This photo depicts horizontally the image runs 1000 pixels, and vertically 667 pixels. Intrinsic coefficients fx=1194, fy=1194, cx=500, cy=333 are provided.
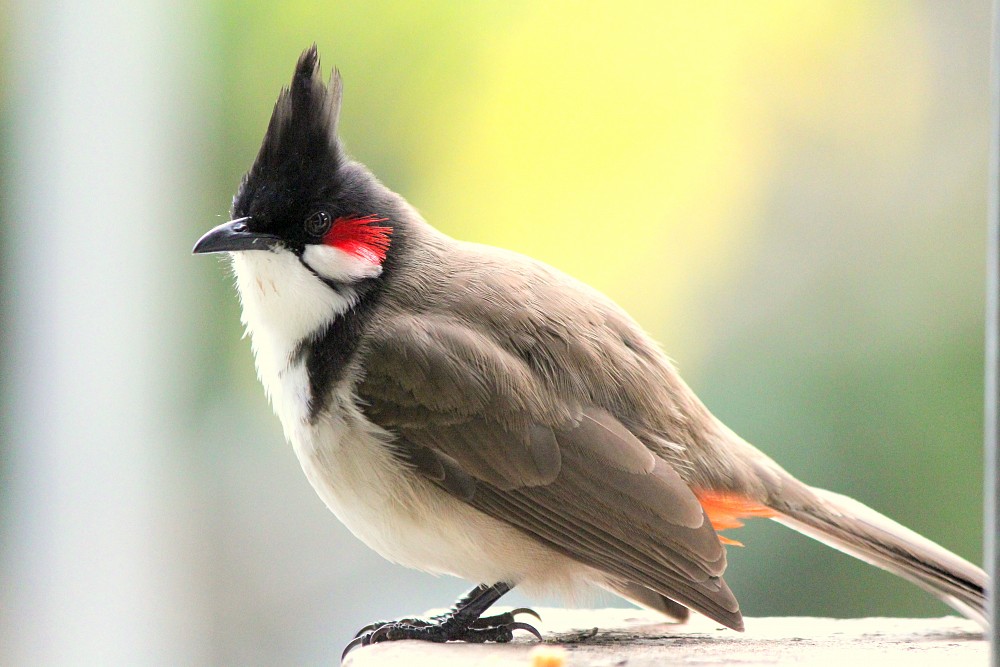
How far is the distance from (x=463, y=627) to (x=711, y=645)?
0.38 m

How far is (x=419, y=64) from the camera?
11.6 feet

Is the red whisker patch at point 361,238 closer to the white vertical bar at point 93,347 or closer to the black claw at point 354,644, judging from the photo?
the black claw at point 354,644

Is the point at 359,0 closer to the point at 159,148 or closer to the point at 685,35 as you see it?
the point at 159,148

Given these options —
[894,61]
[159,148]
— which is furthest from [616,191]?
[159,148]

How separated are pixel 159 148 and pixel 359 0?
0.76 meters

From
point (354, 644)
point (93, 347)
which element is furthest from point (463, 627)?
point (93, 347)

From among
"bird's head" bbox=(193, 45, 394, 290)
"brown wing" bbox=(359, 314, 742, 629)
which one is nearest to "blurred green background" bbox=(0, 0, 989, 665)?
"bird's head" bbox=(193, 45, 394, 290)

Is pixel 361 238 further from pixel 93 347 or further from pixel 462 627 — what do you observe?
pixel 93 347

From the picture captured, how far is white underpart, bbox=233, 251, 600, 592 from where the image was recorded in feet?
5.91

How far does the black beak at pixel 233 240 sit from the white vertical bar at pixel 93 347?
1.87 meters

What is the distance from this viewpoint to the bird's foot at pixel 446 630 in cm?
182

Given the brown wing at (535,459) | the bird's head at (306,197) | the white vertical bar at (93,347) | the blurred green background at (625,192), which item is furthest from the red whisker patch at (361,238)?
the white vertical bar at (93,347)

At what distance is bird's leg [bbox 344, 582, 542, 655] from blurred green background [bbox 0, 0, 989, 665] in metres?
1.46

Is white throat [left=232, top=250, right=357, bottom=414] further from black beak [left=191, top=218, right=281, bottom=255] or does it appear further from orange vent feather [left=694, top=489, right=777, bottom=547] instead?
orange vent feather [left=694, top=489, right=777, bottom=547]
